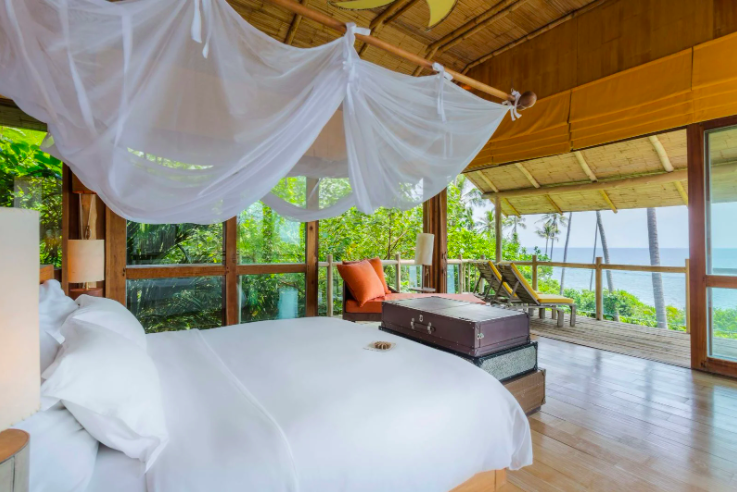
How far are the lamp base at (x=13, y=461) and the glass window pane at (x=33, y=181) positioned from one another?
319 centimetres

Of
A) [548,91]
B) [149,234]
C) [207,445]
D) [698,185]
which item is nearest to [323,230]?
[149,234]

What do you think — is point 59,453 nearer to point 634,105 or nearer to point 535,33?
point 634,105

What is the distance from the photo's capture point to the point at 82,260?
8.99ft

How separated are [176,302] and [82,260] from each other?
3.32ft

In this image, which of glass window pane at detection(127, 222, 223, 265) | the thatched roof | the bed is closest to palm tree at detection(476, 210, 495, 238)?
the thatched roof

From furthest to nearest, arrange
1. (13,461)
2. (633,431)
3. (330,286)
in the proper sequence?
(330,286) < (633,431) < (13,461)

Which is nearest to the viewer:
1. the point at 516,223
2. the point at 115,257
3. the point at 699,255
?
the point at 699,255

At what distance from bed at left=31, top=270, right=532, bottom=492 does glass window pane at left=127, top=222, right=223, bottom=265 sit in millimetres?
2070

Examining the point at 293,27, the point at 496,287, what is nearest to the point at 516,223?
the point at 496,287

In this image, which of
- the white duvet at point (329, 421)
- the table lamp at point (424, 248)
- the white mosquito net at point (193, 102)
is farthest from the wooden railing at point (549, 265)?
the white duvet at point (329, 421)

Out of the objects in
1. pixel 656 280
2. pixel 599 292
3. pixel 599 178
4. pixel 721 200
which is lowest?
pixel 656 280

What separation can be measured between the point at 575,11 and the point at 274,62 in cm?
364

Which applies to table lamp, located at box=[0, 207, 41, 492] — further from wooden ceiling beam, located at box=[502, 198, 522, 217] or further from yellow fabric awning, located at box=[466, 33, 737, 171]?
wooden ceiling beam, located at box=[502, 198, 522, 217]

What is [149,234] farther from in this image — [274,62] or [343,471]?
[343,471]
